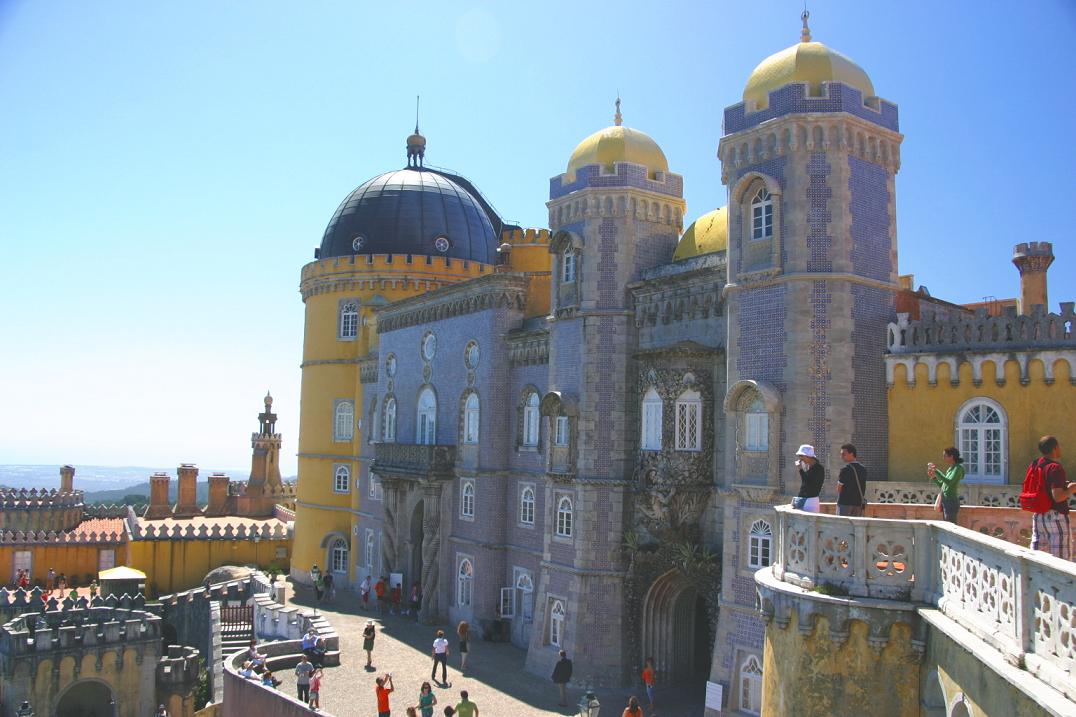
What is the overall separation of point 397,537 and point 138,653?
967 cm

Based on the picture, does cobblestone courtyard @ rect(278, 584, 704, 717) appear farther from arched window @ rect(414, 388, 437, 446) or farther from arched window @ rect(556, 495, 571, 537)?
arched window @ rect(414, 388, 437, 446)

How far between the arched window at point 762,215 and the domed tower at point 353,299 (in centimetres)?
2151

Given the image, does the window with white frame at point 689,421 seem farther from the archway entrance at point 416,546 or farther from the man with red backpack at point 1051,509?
the archway entrance at point 416,546

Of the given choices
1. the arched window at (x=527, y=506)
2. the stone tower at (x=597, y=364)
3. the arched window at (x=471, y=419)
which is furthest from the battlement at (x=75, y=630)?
the stone tower at (x=597, y=364)

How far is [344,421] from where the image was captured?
4091 cm

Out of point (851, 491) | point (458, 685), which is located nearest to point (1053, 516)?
point (851, 491)

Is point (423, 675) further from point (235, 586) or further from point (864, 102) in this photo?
point (864, 102)

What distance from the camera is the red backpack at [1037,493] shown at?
852 cm

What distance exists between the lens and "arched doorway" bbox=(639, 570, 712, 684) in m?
23.7

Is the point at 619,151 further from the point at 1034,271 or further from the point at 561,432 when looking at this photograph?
the point at 1034,271

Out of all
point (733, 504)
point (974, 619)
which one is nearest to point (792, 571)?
point (974, 619)

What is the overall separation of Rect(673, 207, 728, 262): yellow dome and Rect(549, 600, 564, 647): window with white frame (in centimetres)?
940

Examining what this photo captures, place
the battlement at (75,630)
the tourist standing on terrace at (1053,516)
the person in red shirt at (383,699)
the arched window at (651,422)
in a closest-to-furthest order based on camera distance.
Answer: the tourist standing on terrace at (1053,516) → the person in red shirt at (383,699) → the arched window at (651,422) → the battlement at (75,630)

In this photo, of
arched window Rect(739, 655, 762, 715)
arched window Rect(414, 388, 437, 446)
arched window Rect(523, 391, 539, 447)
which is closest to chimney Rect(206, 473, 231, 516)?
arched window Rect(414, 388, 437, 446)
